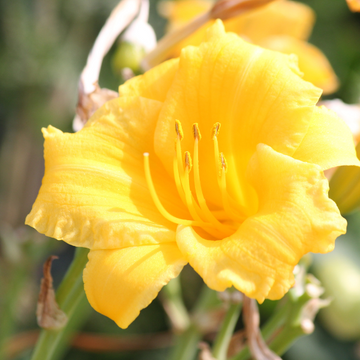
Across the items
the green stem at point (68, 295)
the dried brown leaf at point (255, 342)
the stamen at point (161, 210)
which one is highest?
the stamen at point (161, 210)

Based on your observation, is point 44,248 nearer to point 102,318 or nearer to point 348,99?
point 102,318

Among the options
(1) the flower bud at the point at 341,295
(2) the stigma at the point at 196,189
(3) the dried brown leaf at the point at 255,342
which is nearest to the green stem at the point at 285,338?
(3) the dried brown leaf at the point at 255,342

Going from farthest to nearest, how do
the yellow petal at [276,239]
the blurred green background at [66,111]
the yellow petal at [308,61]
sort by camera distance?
the blurred green background at [66,111] < the yellow petal at [308,61] < the yellow petal at [276,239]

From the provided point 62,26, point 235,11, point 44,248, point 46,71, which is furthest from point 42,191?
point 62,26

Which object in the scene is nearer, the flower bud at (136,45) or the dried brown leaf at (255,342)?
the dried brown leaf at (255,342)

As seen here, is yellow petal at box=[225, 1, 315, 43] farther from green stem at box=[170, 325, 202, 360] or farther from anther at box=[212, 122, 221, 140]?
green stem at box=[170, 325, 202, 360]

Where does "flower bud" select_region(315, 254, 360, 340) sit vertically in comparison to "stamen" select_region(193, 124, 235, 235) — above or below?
below

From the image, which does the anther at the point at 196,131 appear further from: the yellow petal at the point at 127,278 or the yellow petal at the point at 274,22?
the yellow petal at the point at 274,22

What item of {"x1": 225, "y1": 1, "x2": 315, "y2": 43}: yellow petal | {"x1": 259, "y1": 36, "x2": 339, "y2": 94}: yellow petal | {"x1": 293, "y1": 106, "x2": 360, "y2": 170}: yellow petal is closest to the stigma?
{"x1": 293, "y1": 106, "x2": 360, "y2": 170}: yellow petal

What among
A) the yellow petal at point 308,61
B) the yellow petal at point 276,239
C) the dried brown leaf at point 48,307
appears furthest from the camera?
the yellow petal at point 308,61
